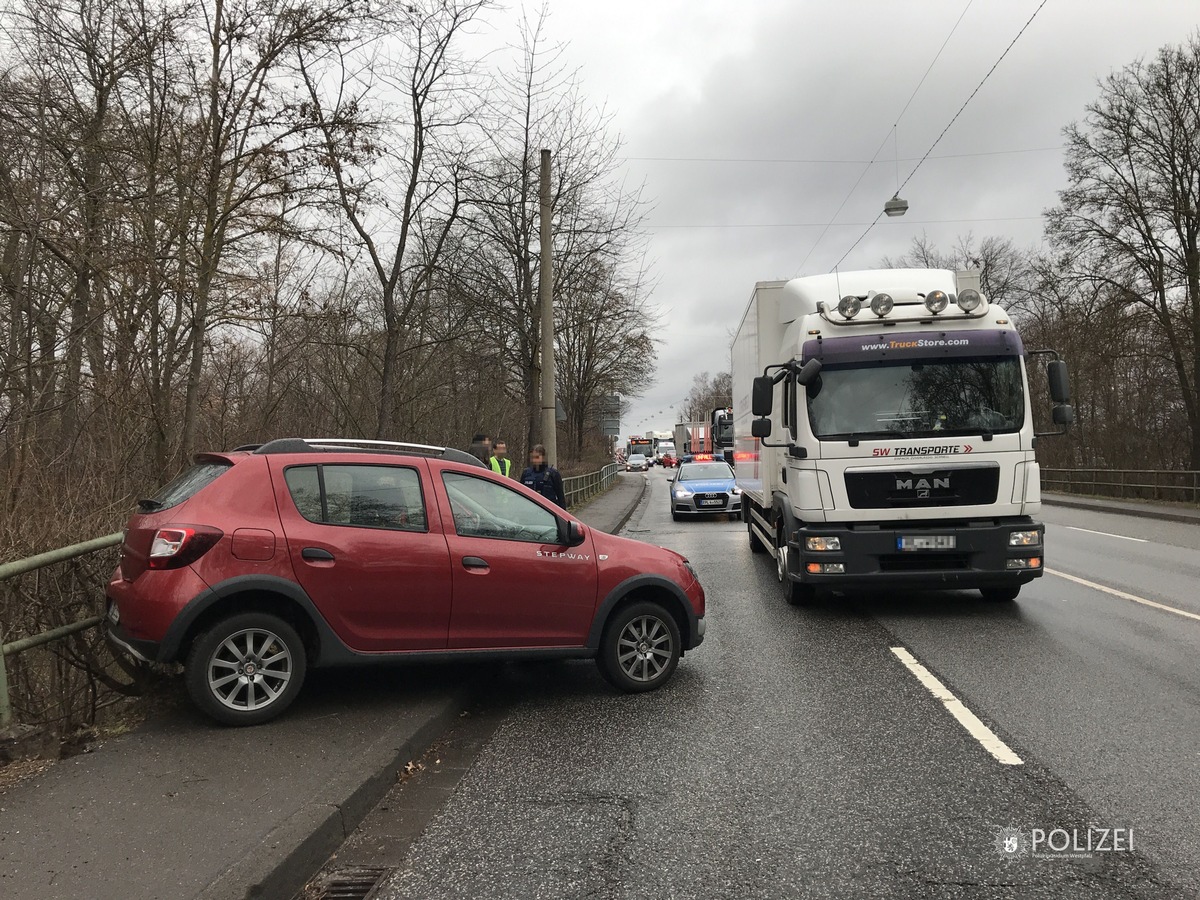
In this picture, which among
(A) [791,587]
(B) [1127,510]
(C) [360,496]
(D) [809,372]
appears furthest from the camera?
(B) [1127,510]

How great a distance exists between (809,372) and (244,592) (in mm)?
5614

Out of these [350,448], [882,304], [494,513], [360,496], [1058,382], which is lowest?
[494,513]

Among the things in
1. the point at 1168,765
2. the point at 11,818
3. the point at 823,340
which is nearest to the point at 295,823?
the point at 11,818

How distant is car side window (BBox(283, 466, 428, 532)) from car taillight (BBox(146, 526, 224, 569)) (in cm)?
56

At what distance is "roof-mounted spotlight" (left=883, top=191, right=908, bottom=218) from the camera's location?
1645 centimetres

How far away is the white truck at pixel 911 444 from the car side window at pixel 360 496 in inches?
171

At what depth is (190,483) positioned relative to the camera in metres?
5.10

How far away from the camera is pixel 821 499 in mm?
8258

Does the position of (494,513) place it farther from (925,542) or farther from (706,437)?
(706,437)

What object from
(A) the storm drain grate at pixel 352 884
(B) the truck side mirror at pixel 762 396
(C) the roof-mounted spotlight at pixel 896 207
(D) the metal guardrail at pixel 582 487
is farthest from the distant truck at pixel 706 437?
(A) the storm drain grate at pixel 352 884

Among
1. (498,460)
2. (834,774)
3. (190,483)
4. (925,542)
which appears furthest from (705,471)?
(834,774)

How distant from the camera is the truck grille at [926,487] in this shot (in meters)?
8.20

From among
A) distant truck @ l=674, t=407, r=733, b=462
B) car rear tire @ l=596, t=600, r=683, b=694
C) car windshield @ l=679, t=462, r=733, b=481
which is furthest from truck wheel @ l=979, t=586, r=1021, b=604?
distant truck @ l=674, t=407, r=733, b=462

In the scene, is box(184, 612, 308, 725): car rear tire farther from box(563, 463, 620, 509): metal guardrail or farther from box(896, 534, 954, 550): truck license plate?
box(563, 463, 620, 509): metal guardrail
